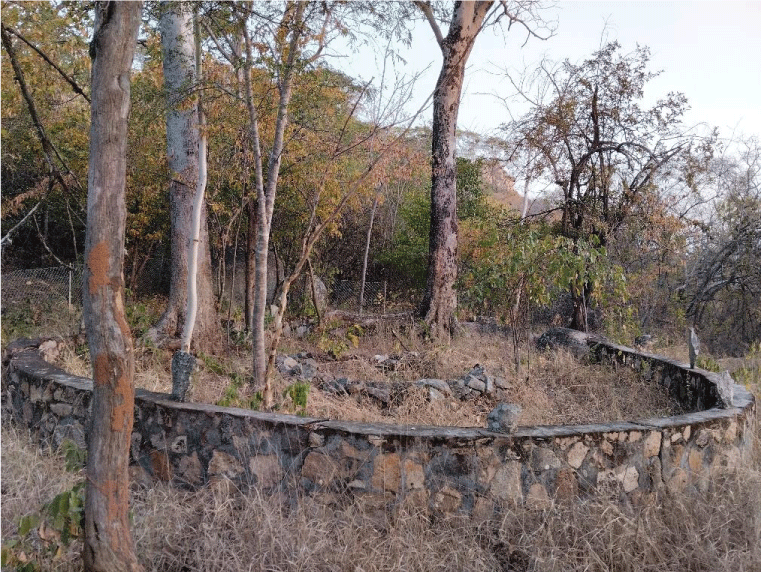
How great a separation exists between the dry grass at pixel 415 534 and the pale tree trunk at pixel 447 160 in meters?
7.01

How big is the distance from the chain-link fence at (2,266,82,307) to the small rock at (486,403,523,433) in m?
10.5

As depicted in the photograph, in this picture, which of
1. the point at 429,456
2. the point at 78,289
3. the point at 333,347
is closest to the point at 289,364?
the point at 333,347

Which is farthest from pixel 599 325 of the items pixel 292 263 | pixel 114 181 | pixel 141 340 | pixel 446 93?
pixel 114 181

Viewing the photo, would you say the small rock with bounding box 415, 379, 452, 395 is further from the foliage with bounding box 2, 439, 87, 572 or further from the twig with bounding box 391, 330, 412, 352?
the foliage with bounding box 2, 439, 87, 572

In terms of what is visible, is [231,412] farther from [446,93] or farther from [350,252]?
[350,252]

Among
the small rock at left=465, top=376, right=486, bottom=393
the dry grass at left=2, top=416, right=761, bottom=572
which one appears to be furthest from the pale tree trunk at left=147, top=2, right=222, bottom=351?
the dry grass at left=2, top=416, right=761, bottom=572

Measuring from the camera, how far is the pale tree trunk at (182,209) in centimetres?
864

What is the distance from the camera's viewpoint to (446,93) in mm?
11000

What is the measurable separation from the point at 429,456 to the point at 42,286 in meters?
11.4

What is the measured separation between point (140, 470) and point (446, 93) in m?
8.50

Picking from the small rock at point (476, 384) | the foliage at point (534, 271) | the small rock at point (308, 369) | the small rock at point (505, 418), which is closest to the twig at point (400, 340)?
the foliage at point (534, 271)

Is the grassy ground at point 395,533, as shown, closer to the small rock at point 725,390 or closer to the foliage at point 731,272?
the small rock at point 725,390

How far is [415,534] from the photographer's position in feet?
11.7

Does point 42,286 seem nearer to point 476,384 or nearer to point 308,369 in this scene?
point 308,369
